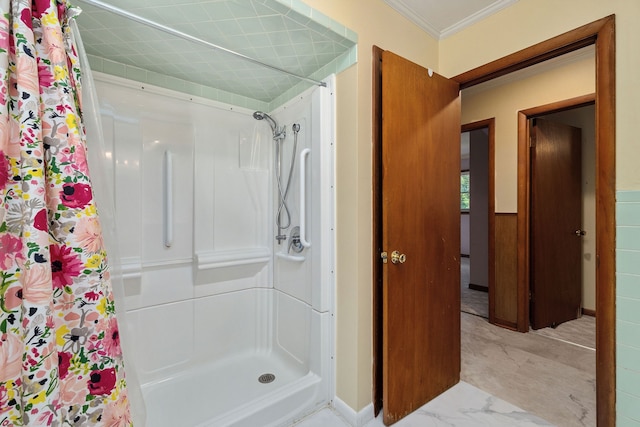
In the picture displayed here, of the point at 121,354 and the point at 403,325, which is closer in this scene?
the point at 121,354

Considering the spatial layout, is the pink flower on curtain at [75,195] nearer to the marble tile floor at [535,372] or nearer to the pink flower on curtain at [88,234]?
the pink flower on curtain at [88,234]

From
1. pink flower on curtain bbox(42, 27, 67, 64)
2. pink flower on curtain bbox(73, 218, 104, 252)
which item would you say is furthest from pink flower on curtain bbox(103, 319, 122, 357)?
pink flower on curtain bbox(42, 27, 67, 64)

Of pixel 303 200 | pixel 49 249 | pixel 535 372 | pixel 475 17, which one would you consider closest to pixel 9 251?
pixel 49 249

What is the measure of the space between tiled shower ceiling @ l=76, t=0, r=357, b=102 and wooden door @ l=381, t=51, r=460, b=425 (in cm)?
41

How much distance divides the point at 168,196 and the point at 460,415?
2.19m

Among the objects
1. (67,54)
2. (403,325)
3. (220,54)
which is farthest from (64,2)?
(403,325)

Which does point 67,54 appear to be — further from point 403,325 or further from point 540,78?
point 540,78

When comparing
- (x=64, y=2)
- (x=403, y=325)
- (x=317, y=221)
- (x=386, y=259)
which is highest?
(x=64, y=2)

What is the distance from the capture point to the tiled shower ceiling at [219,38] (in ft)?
4.15

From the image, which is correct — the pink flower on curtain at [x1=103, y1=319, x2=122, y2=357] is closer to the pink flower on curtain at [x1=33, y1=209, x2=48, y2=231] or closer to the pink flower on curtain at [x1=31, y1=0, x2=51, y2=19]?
the pink flower on curtain at [x1=33, y1=209, x2=48, y2=231]

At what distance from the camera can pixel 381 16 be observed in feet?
5.29

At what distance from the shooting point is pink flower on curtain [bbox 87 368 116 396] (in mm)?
868

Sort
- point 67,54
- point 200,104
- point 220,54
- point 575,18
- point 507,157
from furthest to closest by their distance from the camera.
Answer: point 507,157, point 200,104, point 220,54, point 575,18, point 67,54

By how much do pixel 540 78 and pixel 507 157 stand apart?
730 millimetres
